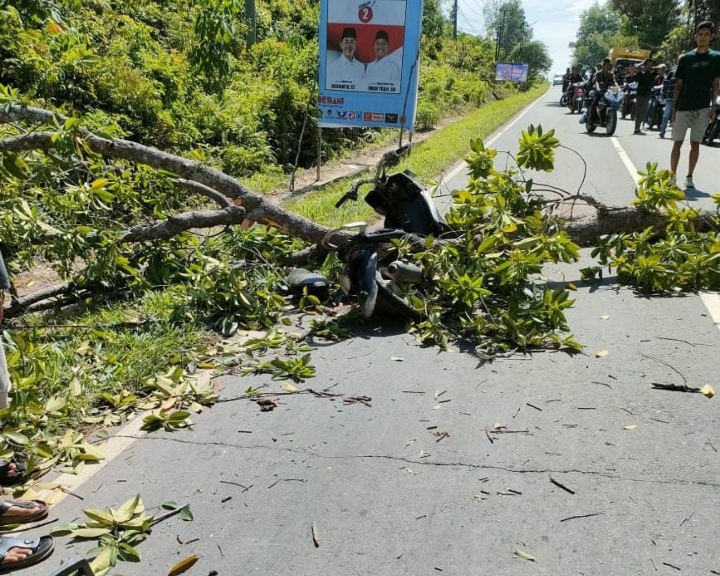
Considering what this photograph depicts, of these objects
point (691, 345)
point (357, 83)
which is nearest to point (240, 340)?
point (691, 345)

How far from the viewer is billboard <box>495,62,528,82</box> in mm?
51875

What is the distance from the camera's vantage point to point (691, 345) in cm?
432

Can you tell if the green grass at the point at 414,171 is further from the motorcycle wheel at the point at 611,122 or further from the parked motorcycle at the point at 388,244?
the motorcycle wheel at the point at 611,122

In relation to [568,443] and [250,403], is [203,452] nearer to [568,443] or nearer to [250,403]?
[250,403]

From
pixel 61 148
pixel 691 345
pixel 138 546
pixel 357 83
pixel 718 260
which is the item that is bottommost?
pixel 138 546

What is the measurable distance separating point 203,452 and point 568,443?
6.10 feet

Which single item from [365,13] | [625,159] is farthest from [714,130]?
[365,13]

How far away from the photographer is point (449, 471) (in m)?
3.03

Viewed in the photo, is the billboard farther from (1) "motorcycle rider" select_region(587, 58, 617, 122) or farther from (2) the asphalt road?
(2) the asphalt road

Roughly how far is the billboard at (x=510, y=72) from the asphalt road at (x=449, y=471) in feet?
169

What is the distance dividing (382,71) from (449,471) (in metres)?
8.96

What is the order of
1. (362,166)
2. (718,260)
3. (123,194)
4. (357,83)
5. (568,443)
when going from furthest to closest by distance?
1. (362,166)
2. (357,83)
3. (123,194)
4. (718,260)
5. (568,443)

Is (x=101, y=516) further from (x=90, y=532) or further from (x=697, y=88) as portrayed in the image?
(x=697, y=88)

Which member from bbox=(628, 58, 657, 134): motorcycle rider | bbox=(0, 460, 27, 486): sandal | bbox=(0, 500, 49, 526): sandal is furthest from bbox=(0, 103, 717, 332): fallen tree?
bbox=(628, 58, 657, 134): motorcycle rider
